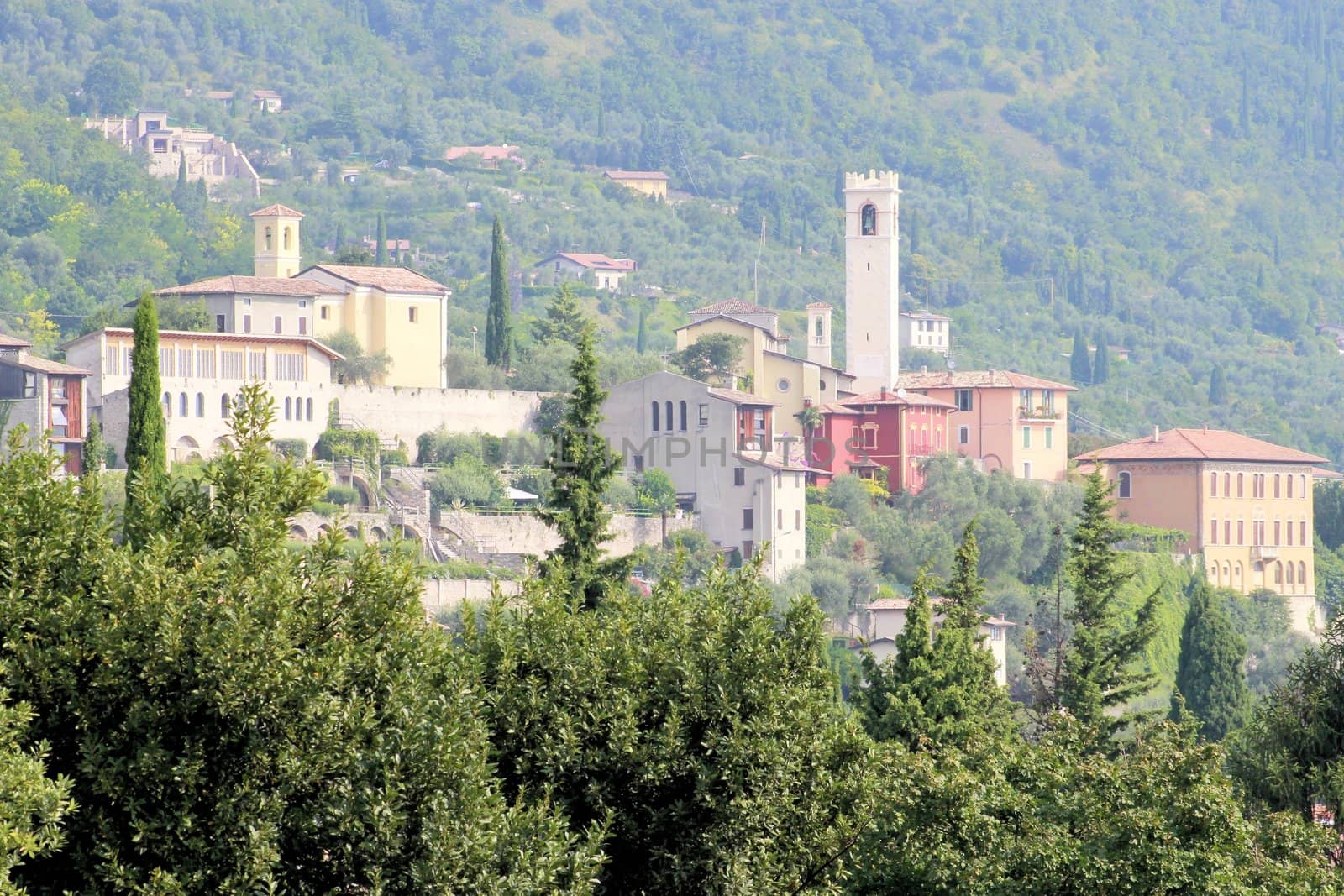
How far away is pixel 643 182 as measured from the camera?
174m

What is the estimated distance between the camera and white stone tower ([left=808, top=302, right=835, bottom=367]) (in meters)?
90.1

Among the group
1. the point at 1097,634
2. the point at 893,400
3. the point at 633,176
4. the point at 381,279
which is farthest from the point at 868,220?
the point at 633,176

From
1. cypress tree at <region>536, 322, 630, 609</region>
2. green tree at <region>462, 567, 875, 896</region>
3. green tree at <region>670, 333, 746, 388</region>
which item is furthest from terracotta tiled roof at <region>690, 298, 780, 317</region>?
green tree at <region>462, 567, 875, 896</region>

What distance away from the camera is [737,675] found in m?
20.2

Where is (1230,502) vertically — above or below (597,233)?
below

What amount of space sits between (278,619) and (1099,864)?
252 inches

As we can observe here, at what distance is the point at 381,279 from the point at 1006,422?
21.0 meters

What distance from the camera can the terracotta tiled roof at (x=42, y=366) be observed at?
65.8 m

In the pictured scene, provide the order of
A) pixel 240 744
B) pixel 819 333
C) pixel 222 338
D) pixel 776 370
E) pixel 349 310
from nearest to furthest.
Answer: pixel 240 744 < pixel 222 338 < pixel 349 310 < pixel 776 370 < pixel 819 333

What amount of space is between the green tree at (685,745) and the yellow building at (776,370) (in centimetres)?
5881

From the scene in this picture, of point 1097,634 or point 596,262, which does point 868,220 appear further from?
point 1097,634

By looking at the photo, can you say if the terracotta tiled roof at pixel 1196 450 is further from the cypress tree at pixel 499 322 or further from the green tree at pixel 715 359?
the cypress tree at pixel 499 322

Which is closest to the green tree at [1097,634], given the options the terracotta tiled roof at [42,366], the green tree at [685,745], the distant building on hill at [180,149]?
the green tree at [685,745]

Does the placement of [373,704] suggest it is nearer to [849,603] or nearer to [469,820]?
[469,820]
